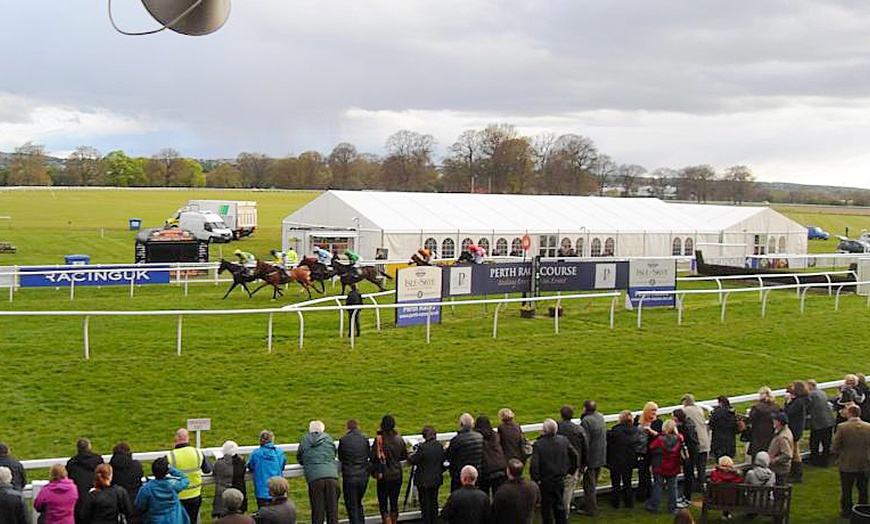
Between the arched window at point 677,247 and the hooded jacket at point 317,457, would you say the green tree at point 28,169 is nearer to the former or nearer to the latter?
the arched window at point 677,247

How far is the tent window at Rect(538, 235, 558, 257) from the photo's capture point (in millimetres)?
31125

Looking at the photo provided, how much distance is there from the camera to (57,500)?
549cm

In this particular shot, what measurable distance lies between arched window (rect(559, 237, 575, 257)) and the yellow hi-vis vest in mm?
23894

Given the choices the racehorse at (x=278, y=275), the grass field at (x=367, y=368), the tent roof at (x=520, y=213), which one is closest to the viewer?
the grass field at (x=367, y=368)

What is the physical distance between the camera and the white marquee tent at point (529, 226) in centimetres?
2798

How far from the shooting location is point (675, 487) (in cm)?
734

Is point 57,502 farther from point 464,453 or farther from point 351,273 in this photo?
point 351,273

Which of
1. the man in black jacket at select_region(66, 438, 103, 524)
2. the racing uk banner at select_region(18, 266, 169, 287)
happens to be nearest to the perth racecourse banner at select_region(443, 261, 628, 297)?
the racing uk banner at select_region(18, 266, 169, 287)

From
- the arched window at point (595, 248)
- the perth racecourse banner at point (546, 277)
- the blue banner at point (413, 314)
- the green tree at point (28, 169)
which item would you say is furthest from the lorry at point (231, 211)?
the green tree at point (28, 169)

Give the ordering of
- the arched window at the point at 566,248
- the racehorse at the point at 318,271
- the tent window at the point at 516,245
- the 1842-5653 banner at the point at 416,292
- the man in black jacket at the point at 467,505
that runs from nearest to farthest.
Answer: the man in black jacket at the point at 467,505, the 1842-5653 banner at the point at 416,292, the racehorse at the point at 318,271, the arched window at the point at 566,248, the tent window at the point at 516,245

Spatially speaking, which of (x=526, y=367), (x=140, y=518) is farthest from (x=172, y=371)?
(x=140, y=518)

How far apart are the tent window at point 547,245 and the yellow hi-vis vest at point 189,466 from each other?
25.5m

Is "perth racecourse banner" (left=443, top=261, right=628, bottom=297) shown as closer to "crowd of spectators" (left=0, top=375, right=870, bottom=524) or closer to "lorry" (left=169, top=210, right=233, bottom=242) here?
"crowd of spectators" (left=0, top=375, right=870, bottom=524)

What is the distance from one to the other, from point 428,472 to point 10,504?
2860 millimetres
